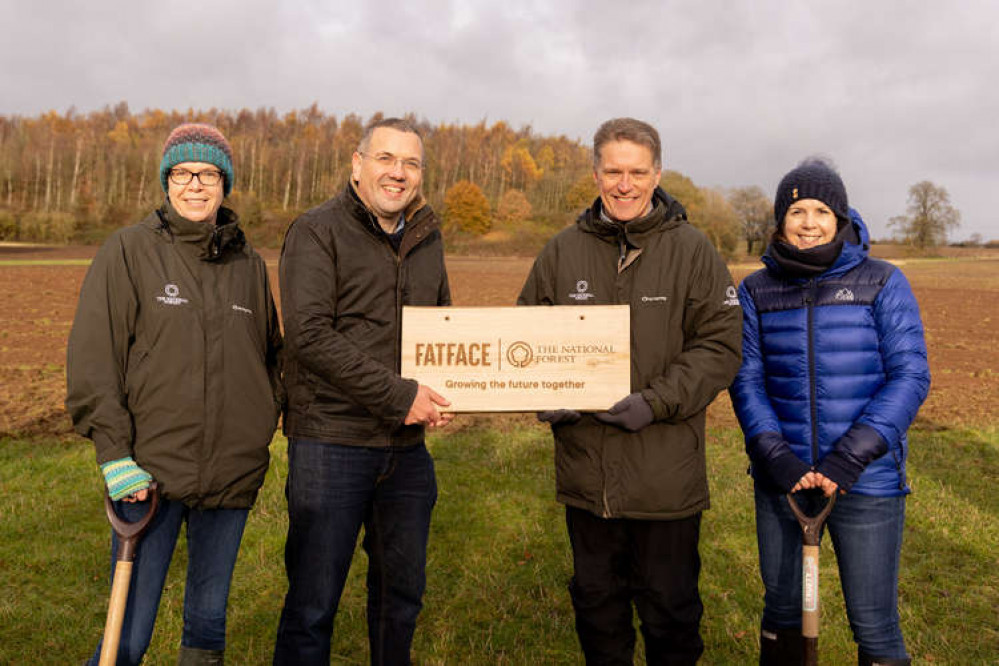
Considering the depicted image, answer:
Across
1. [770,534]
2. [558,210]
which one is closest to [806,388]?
[770,534]

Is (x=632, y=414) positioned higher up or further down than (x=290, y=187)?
further down

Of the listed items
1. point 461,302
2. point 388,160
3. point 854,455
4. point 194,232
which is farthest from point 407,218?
point 461,302

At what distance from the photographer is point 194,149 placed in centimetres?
290

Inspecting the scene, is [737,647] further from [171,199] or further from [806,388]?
[171,199]

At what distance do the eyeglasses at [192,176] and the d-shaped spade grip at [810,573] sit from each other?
2.85 m

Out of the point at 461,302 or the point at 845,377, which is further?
the point at 461,302

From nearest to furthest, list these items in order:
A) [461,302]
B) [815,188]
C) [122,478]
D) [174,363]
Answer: [122,478]
[174,363]
[815,188]
[461,302]

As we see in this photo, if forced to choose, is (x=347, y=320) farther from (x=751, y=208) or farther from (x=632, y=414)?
(x=751, y=208)

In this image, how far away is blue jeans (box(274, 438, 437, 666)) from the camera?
119 inches

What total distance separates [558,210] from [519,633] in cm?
10248

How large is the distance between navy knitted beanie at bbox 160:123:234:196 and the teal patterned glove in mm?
1166

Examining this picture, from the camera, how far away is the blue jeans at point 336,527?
303cm

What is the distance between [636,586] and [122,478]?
2.22 meters

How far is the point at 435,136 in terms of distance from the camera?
127m
